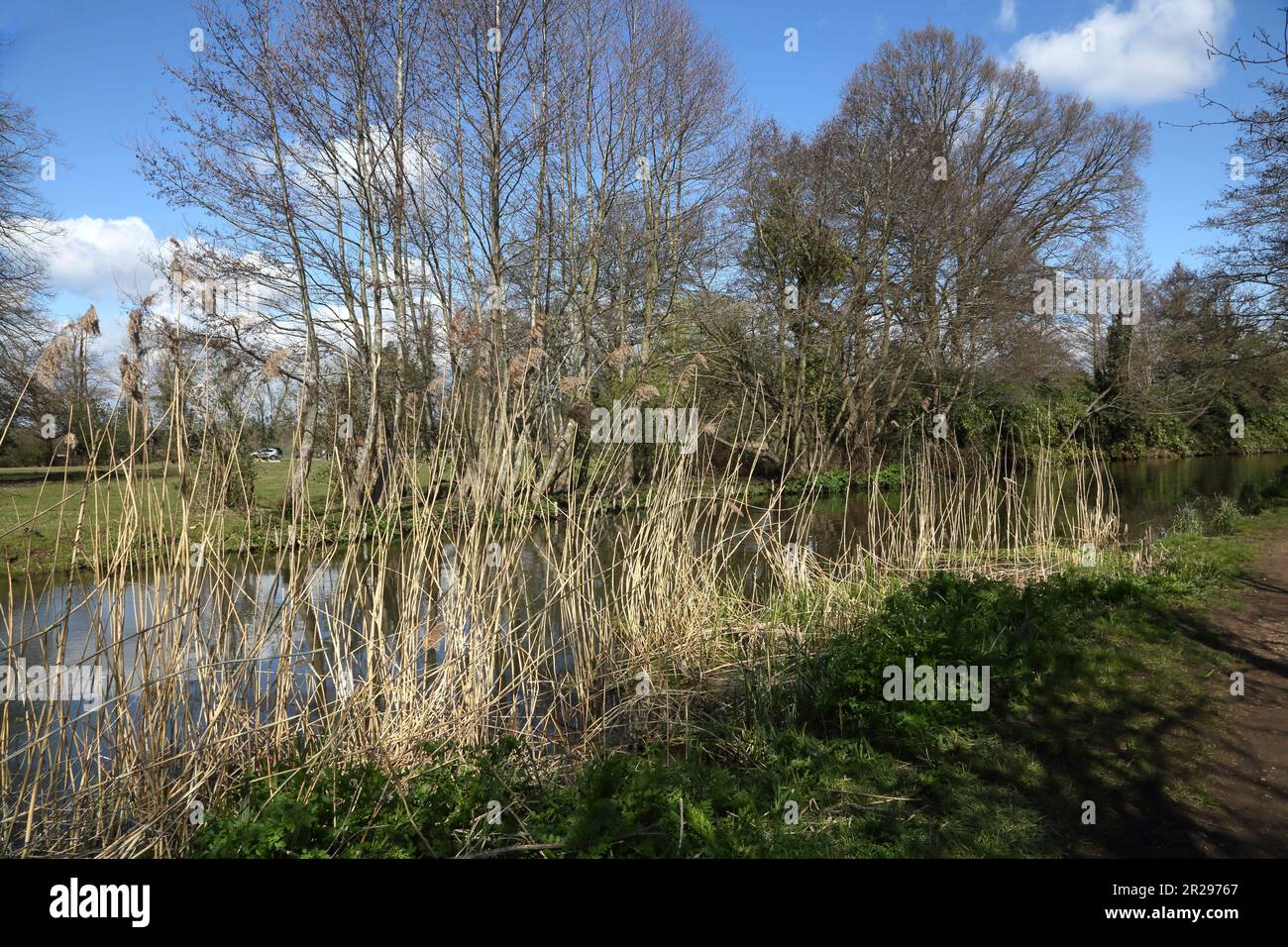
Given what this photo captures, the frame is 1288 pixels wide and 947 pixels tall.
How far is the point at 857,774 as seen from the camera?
3.48m

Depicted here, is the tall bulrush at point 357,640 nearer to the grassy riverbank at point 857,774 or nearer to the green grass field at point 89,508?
the green grass field at point 89,508

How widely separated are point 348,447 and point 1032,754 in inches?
138

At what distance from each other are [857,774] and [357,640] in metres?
4.37

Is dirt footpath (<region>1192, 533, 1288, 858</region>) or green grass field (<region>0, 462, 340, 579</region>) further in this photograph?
green grass field (<region>0, 462, 340, 579</region>)

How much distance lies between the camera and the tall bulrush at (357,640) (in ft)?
9.71

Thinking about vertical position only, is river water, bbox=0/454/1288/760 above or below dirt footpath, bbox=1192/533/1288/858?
above

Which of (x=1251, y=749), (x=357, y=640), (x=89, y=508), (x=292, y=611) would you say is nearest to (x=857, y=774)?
(x=1251, y=749)

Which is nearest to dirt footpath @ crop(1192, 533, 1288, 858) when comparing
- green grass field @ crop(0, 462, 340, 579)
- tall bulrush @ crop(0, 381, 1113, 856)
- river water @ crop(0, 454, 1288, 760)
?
tall bulrush @ crop(0, 381, 1113, 856)

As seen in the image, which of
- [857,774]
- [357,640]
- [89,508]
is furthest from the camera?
[89,508]

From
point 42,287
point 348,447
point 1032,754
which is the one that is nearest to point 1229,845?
point 1032,754

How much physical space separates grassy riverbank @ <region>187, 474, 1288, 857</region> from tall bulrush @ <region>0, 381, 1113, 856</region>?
0.77 ft

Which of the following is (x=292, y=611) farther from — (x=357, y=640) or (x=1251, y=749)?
(x=1251, y=749)

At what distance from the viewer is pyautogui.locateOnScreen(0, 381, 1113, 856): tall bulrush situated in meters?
2.96

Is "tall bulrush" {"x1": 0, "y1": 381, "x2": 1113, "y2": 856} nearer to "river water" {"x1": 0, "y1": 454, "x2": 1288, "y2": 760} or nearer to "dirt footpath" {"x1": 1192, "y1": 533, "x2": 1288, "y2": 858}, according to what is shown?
"river water" {"x1": 0, "y1": 454, "x2": 1288, "y2": 760}
